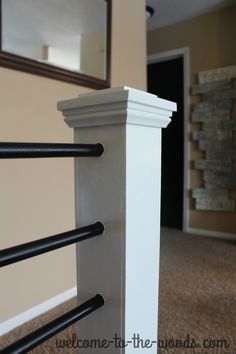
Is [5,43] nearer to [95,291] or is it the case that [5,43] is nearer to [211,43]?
[95,291]

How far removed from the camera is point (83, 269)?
607 mm

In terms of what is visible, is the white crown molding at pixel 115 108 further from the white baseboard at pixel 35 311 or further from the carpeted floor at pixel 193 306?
the white baseboard at pixel 35 311

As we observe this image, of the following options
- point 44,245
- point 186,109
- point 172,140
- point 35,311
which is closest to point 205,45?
point 186,109

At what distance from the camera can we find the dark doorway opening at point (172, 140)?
3.41 m

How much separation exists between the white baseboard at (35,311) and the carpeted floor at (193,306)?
0.10 feet

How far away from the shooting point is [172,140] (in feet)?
11.5

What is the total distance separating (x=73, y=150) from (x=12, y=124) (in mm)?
1062

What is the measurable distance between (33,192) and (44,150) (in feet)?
3.76

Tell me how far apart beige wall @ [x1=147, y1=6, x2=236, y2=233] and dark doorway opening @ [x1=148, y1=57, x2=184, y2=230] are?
0.17 meters

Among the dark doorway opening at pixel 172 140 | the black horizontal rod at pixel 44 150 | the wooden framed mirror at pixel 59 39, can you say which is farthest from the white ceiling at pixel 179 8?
the black horizontal rod at pixel 44 150

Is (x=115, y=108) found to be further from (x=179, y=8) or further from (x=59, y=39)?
(x=179, y=8)

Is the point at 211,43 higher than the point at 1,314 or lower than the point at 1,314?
higher

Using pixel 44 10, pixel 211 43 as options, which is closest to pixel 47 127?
pixel 44 10

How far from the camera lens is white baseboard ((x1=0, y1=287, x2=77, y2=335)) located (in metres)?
1.46
